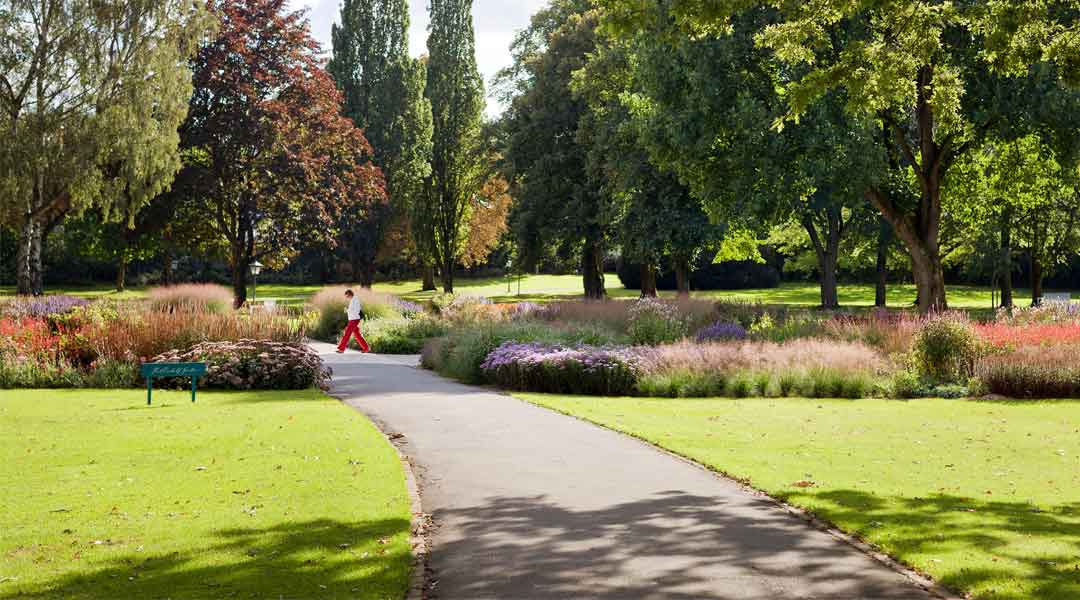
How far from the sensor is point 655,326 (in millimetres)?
21406

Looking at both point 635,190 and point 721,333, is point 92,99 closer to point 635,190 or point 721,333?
point 635,190

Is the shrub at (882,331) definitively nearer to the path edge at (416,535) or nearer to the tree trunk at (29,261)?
the path edge at (416,535)

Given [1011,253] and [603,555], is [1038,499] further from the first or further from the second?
[1011,253]

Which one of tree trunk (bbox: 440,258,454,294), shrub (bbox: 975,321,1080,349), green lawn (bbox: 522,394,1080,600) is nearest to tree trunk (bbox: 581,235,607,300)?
tree trunk (bbox: 440,258,454,294)

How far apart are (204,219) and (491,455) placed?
32244 mm

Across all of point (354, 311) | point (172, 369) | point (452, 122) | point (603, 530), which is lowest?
point (603, 530)

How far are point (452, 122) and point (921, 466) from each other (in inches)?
1859

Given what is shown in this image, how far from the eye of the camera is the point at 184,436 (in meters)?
11.1

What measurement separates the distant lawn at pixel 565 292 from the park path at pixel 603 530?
33375 mm

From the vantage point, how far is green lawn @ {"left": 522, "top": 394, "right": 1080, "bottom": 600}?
644 cm

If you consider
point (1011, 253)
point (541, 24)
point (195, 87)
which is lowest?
point (1011, 253)

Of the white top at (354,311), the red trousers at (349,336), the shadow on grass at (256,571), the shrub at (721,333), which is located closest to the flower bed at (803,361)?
the shrub at (721,333)

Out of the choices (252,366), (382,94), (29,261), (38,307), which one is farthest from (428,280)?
(252,366)

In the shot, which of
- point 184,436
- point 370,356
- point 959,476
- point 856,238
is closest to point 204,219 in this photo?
point 370,356
